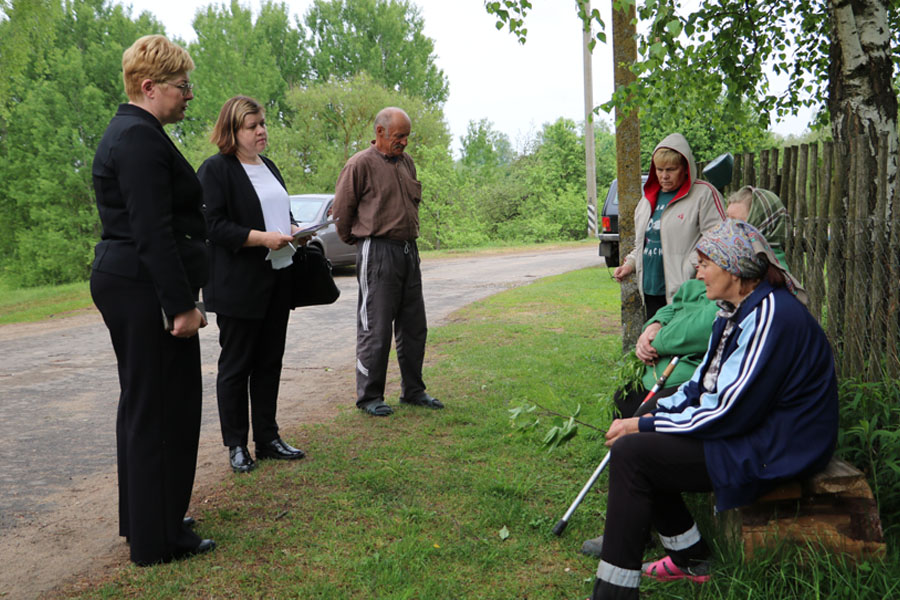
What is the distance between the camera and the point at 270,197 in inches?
173

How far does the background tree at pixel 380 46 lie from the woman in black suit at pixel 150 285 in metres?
43.5

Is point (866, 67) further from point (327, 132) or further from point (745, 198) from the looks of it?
point (327, 132)

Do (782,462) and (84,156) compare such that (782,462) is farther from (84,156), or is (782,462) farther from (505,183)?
(505,183)

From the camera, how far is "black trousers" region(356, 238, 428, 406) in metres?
5.52

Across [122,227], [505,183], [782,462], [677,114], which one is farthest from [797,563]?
[505,183]

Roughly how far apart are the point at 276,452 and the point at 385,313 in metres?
1.42

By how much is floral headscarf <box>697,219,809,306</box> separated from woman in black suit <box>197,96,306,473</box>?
2427mm

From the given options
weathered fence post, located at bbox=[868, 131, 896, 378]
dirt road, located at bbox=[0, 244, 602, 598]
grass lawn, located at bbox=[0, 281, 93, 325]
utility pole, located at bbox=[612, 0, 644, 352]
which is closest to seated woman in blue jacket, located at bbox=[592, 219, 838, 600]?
weathered fence post, located at bbox=[868, 131, 896, 378]

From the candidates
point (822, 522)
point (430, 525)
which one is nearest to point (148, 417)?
point (430, 525)

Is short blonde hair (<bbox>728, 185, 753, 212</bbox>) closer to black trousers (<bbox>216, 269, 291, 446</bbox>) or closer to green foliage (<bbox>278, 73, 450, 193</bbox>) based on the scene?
black trousers (<bbox>216, 269, 291, 446</bbox>)

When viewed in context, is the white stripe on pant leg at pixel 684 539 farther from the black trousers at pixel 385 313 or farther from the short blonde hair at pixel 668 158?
the black trousers at pixel 385 313

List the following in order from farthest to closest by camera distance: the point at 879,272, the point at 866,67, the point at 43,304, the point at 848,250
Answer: the point at 43,304, the point at 866,67, the point at 848,250, the point at 879,272

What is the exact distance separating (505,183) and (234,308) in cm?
3989

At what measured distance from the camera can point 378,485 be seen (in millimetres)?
4109
